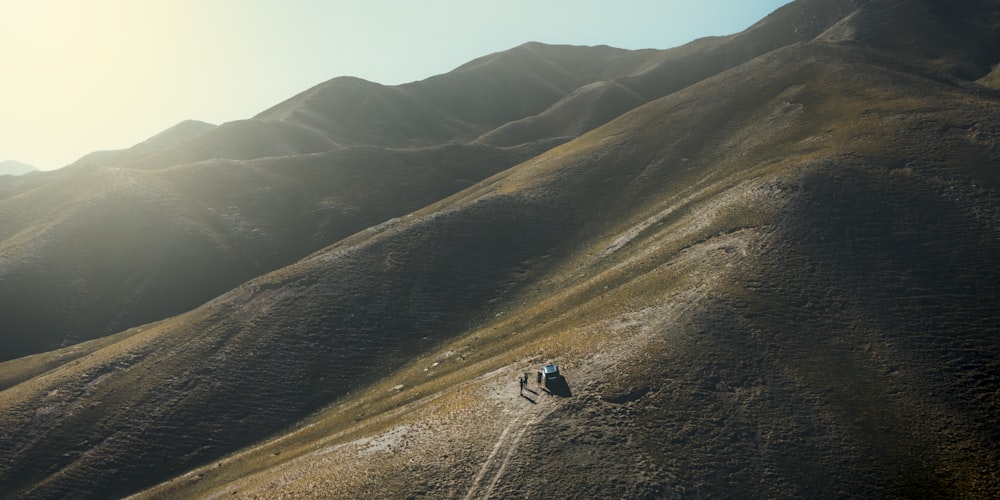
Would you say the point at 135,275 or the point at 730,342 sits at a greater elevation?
the point at 135,275

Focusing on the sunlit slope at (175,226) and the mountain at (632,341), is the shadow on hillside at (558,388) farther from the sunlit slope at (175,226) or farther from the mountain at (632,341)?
the sunlit slope at (175,226)

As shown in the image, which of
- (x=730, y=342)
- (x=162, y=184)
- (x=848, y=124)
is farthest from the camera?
(x=162, y=184)

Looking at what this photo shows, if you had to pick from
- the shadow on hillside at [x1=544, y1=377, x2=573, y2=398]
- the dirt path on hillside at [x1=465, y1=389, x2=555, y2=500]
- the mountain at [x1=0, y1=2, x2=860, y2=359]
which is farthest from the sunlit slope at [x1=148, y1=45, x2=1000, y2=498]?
the mountain at [x1=0, y1=2, x2=860, y2=359]

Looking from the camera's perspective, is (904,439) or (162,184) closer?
(904,439)

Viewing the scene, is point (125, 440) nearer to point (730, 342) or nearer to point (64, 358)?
point (64, 358)

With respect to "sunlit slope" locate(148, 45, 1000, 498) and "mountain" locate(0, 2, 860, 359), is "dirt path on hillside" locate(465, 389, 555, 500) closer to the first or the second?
"sunlit slope" locate(148, 45, 1000, 498)

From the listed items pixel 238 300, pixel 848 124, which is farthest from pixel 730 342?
pixel 238 300
